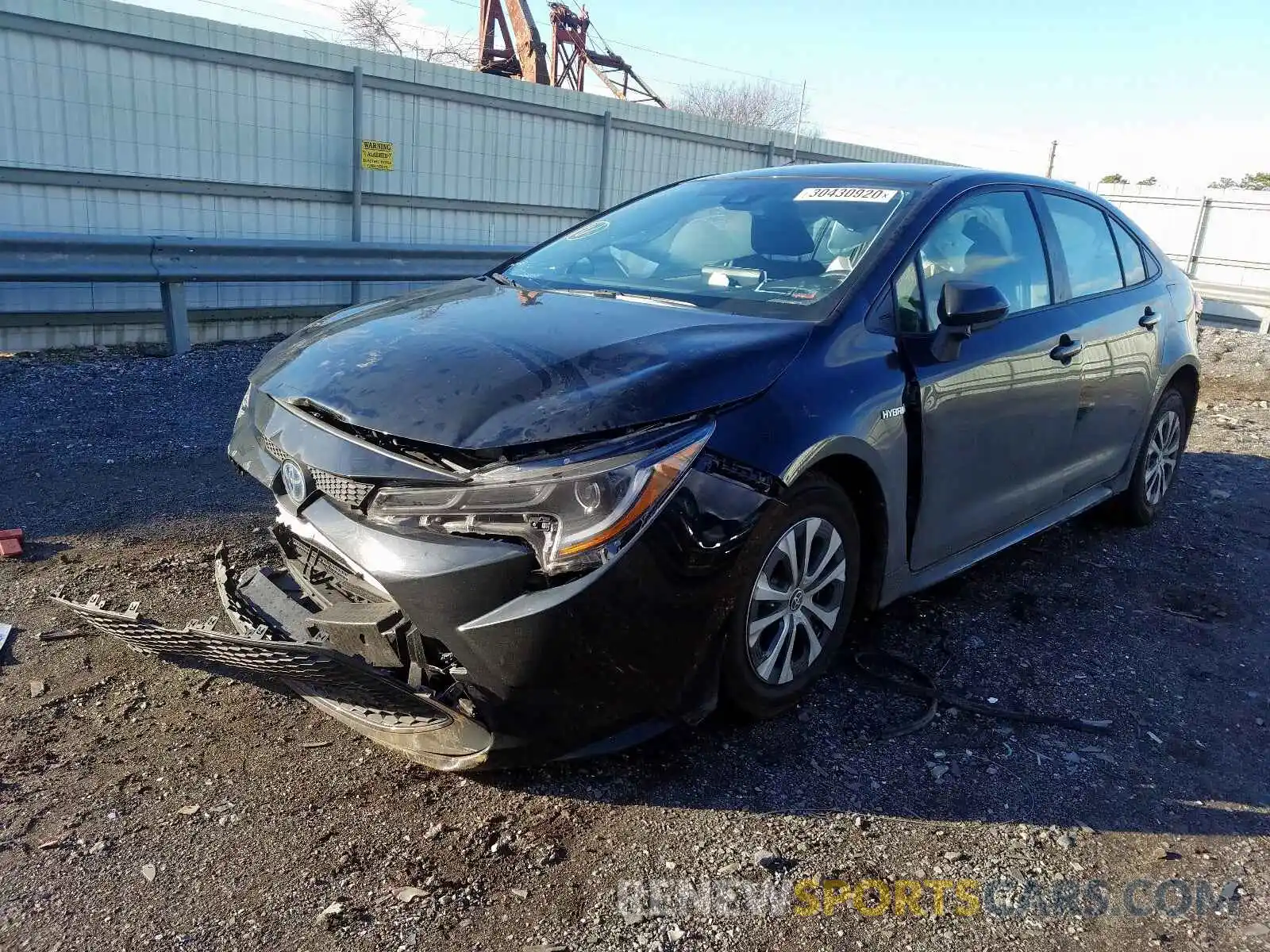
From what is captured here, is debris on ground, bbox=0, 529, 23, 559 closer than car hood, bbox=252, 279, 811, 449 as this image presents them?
No

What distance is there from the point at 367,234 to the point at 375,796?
9.46m

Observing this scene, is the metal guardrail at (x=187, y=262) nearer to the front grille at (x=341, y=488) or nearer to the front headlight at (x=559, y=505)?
the front grille at (x=341, y=488)

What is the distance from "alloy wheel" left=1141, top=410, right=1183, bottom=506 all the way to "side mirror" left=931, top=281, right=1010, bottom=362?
231 centimetres

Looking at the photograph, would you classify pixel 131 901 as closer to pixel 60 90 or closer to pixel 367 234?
pixel 60 90

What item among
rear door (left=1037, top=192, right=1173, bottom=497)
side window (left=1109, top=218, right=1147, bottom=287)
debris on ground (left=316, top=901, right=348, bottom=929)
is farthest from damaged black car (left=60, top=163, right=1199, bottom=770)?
side window (left=1109, top=218, right=1147, bottom=287)

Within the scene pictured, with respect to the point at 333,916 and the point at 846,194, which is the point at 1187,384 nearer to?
the point at 846,194

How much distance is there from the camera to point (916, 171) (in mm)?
3947

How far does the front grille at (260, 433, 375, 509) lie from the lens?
2535 mm

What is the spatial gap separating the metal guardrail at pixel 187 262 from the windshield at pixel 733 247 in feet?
15.2

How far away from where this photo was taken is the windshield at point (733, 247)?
3371 millimetres

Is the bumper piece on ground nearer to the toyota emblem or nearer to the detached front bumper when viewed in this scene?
the detached front bumper

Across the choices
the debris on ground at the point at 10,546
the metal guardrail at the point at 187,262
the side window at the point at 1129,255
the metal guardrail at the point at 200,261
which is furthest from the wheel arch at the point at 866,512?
the metal guardrail at the point at 187,262

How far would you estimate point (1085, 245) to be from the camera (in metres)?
4.51

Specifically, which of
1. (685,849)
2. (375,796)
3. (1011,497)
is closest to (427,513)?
(375,796)
